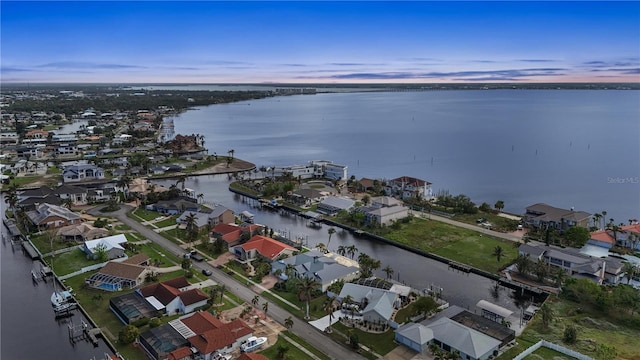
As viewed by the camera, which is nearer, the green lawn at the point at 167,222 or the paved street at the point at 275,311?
the paved street at the point at 275,311

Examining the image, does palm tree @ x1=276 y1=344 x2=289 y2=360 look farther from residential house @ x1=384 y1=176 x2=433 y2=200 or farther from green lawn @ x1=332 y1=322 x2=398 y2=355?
residential house @ x1=384 y1=176 x2=433 y2=200

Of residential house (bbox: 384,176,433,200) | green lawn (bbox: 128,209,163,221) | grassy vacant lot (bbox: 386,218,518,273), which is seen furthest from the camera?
residential house (bbox: 384,176,433,200)

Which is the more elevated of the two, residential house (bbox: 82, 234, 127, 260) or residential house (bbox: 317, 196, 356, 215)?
residential house (bbox: 82, 234, 127, 260)

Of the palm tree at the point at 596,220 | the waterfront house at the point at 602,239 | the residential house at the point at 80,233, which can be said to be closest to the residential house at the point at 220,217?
the residential house at the point at 80,233

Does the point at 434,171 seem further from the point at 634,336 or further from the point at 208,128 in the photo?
the point at 208,128

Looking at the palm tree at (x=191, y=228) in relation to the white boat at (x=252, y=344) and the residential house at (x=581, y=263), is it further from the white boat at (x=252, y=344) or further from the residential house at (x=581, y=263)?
the residential house at (x=581, y=263)

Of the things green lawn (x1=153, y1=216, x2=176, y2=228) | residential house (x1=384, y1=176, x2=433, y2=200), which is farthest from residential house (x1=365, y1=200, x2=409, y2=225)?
green lawn (x1=153, y1=216, x2=176, y2=228)

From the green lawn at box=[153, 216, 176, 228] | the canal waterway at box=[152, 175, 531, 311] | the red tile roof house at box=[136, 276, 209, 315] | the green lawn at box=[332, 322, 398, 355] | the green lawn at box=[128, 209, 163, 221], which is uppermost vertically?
the red tile roof house at box=[136, 276, 209, 315]
